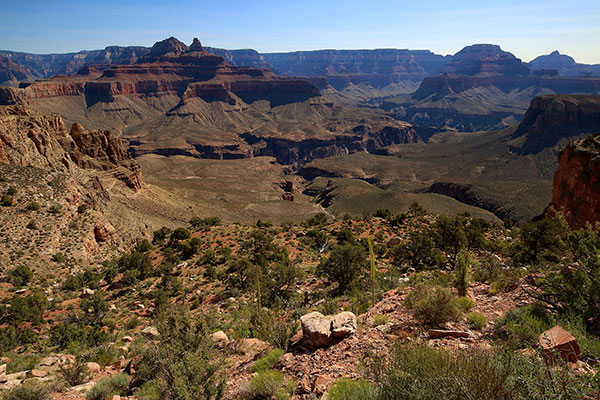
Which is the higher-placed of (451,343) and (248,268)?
(451,343)

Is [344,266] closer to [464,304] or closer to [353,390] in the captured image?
[464,304]

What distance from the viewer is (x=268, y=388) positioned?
776cm

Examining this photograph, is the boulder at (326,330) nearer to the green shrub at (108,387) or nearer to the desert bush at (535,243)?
the green shrub at (108,387)

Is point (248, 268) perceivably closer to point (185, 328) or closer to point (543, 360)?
point (185, 328)

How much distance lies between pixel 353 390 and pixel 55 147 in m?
54.1

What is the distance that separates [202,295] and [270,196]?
73896 millimetres

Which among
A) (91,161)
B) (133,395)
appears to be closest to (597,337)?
(133,395)

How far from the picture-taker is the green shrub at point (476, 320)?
9.23 metres

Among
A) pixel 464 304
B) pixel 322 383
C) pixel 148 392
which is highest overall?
pixel 464 304

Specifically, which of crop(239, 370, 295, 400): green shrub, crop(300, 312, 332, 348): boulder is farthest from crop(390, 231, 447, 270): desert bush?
crop(239, 370, 295, 400): green shrub

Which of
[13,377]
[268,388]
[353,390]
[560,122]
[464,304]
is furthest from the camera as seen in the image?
[560,122]

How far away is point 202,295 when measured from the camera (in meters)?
22.6

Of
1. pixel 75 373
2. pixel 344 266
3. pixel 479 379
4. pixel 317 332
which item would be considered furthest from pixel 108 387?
pixel 344 266

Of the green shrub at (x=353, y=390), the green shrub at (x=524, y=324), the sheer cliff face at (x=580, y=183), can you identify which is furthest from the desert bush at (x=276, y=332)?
the sheer cliff face at (x=580, y=183)
